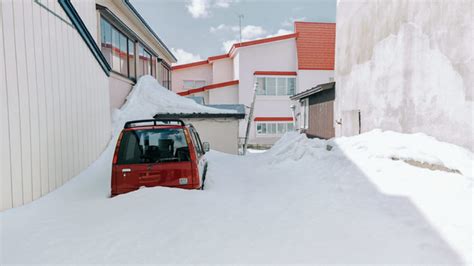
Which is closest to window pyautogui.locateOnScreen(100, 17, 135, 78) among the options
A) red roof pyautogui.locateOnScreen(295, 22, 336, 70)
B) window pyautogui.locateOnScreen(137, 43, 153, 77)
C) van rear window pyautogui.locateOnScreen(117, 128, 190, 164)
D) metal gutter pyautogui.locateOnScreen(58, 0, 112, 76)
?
window pyautogui.locateOnScreen(137, 43, 153, 77)

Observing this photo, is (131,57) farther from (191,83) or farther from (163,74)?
(191,83)

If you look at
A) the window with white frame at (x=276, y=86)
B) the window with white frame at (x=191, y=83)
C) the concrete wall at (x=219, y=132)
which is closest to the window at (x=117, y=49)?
the concrete wall at (x=219, y=132)

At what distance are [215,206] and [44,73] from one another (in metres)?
4.02

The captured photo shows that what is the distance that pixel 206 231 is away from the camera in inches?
142

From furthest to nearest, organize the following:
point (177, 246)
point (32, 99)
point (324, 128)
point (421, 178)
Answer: point (324, 128), point (421, 178), point (32, 99), point (177, 246)

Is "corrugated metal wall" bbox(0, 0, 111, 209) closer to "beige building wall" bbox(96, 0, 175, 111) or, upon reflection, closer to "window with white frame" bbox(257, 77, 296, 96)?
"beige building wall" bbox(96, 0, 175, 111)

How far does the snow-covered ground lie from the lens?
3078mm

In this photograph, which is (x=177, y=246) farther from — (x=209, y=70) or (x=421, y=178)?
(x=209, y=70)

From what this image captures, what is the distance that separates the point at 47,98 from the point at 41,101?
23cm

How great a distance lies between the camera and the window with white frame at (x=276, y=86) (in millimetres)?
22953

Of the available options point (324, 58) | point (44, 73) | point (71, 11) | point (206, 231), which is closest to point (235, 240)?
point (206, 231)

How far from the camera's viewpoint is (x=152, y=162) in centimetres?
464

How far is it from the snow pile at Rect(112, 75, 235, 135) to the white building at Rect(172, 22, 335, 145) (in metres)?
9.40

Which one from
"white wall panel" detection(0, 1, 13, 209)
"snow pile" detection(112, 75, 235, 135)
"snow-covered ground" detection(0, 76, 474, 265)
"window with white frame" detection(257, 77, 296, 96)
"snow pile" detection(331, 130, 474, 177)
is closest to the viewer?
Result: "snow-covered ground" detection(0, 76, 474, 265)
